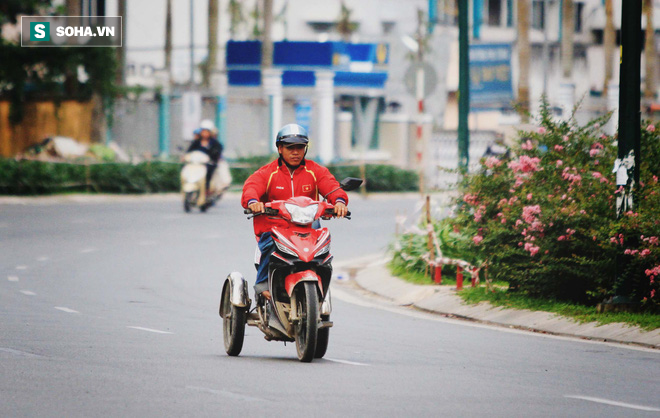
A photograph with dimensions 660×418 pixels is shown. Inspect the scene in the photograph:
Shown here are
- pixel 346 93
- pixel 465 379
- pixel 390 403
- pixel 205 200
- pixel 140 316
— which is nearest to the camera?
pixel 390 403

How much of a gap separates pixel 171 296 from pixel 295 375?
615 centimetres

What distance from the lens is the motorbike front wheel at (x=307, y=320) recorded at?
9.77m

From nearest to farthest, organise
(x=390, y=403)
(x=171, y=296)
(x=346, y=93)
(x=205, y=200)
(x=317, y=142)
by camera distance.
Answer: (x=390, y=403) < (x=171, y=296) < (x=205, y=200) < (x=317, y=142) < (x=346, y=93)

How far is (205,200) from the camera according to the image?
29.3 metres

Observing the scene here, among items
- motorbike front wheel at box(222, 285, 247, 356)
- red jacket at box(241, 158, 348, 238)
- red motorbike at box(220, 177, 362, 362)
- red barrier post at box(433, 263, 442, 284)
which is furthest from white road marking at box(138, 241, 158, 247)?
red motorbike at box(220, 177, 362, 362)

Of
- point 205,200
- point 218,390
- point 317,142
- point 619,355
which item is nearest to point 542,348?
point 619,355

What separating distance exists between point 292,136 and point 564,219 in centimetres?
408

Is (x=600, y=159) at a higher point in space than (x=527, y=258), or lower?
higher

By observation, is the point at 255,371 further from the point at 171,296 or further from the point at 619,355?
the point at 171,296

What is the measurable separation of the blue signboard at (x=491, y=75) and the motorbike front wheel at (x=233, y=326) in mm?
35623

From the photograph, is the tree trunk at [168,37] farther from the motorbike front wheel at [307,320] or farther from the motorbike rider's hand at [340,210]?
the motorbike front wheel at [307,320]

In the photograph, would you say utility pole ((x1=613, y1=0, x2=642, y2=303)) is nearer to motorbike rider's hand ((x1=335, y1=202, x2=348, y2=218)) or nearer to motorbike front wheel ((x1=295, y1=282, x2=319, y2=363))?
motorbike rider's hand ((x1=335, y1=202, x2=348, y2=218))

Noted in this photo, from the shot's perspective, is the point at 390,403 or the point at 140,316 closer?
the point at 390,403

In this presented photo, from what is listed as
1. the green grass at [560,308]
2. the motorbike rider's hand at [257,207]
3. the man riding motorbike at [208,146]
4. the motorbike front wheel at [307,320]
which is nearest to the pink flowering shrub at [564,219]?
the green grass at [560,308]
